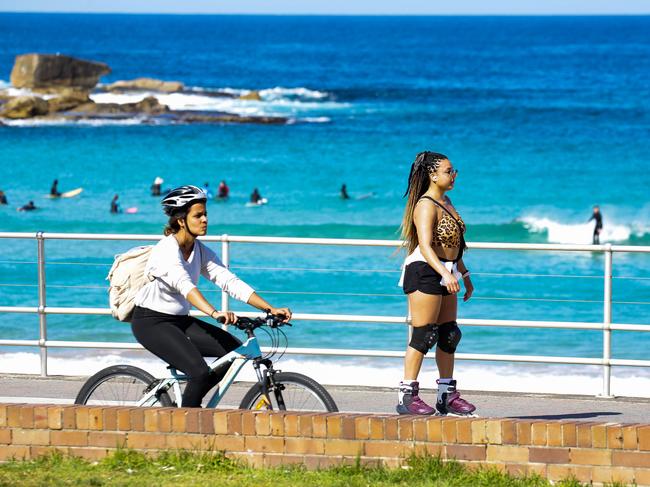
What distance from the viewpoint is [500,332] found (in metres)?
18.1

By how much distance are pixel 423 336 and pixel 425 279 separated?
0.35 metres

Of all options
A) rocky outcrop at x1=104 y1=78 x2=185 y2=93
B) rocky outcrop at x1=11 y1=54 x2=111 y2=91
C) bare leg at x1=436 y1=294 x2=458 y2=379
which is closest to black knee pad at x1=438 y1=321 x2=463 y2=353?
bare leg at x1=436 y1=294 x2=458 y2=379

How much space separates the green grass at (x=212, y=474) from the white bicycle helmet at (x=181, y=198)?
1.28 m

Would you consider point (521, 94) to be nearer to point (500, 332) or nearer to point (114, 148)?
point (114, 148)

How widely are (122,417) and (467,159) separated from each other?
4820 cm

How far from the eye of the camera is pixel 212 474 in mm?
5902

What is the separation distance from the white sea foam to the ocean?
89 mm

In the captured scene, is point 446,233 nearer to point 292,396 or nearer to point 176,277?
point 292,396

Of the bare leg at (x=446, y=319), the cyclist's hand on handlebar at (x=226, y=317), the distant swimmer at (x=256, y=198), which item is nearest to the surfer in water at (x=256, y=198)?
the distant swimmer at (x=256, y=198)

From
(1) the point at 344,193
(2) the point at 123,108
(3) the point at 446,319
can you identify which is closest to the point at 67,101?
(2) the point at 123,108

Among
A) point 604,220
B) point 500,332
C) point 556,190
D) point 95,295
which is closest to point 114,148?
point 556,190

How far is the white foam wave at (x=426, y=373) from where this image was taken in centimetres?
952

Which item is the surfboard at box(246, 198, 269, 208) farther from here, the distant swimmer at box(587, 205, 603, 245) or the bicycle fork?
the bicycle fork

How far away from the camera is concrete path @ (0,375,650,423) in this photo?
8242 millimetres
